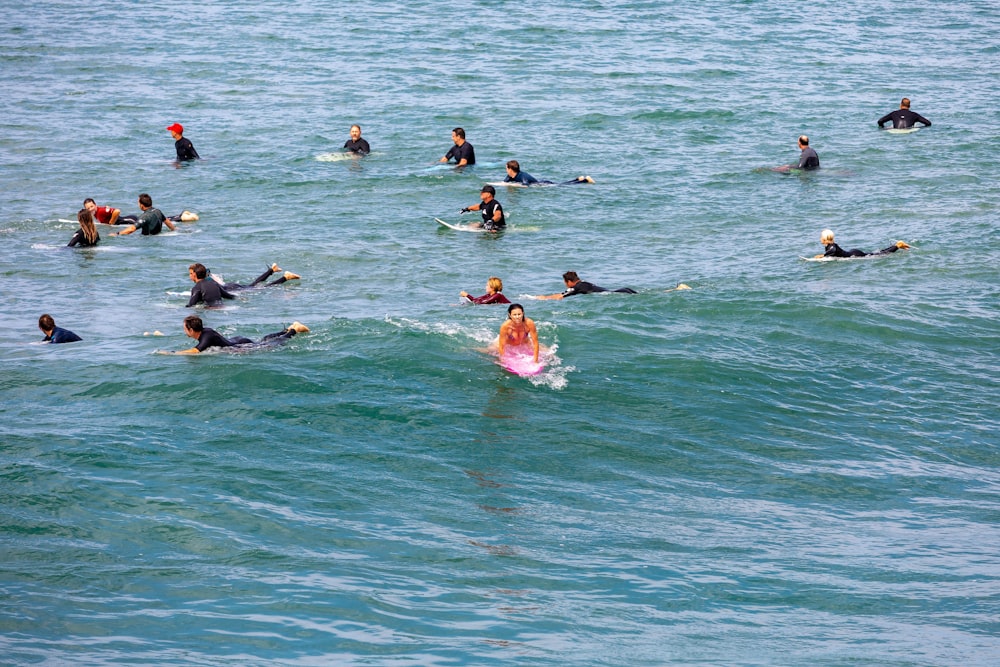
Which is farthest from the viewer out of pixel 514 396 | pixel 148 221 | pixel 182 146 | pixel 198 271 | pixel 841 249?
pixel 182 146

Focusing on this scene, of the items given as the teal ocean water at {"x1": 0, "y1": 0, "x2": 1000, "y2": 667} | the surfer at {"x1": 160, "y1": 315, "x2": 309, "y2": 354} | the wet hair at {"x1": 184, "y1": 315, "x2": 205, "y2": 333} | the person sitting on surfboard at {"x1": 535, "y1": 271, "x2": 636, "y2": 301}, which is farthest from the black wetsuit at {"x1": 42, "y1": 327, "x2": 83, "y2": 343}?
the person sitting on surfboard at {"x1": 535, "y1": 271, "x2": 636, "y2": 301}

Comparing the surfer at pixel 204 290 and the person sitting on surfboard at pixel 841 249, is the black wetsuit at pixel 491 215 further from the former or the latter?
the person sitting on surfboard at pixel 841 249

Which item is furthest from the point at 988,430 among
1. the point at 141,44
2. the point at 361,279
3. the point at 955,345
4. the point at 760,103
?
the point at 141,44

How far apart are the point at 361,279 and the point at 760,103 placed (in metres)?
20.4

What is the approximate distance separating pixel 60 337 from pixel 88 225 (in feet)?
23.5

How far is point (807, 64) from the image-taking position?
155 feet

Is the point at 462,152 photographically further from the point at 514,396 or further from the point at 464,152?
the point at 514,396

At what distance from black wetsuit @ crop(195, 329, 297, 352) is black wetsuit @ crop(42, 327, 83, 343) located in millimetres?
2682

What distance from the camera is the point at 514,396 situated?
19.9 m

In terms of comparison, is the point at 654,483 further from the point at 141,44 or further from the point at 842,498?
the point at 141,44

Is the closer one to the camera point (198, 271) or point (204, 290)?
point (198, 271)

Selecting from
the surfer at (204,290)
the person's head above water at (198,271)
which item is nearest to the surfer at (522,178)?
the surfer at (204,290)

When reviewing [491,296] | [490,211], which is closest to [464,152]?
[490,211]

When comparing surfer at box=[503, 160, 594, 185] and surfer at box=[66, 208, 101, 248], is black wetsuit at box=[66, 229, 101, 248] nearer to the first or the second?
surfer at box=[66, 208, 101, 248]
